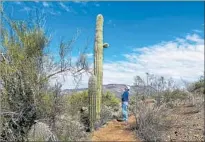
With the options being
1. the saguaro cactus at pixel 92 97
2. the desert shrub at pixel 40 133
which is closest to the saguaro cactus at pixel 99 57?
the saguaro cactus at pixel 92 97

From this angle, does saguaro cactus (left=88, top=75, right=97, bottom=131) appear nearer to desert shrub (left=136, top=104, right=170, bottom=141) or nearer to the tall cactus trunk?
the tall cactus trunk

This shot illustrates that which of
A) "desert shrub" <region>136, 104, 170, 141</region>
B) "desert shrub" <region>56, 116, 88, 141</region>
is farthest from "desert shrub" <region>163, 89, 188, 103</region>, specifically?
"desert shrub" <region>56, 116, 88, 141</region>

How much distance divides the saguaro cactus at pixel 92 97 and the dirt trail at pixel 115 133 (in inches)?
→ 18.0

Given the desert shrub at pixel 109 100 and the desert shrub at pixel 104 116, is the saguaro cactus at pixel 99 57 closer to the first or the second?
the desert shrub at pixel 104 116

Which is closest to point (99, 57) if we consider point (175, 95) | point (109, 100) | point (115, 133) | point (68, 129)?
point (115, 133)

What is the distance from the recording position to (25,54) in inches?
429

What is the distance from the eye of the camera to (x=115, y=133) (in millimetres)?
14125

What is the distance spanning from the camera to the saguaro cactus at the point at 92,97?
14388 millimetres

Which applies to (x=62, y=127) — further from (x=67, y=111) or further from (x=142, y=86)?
(x=142, y=86)

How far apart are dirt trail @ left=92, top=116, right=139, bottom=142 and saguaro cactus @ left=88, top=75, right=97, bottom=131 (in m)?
0.46

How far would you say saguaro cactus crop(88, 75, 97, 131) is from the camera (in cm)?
1439

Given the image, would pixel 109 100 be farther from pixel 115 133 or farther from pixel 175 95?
pixel 115 133

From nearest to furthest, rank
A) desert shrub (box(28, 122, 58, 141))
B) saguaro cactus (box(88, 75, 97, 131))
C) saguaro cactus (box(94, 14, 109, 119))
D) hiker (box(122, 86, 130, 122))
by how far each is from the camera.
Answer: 1. desert shrub (box(28, 122, 58, 141))
2. saguaro cactus (box(88, 75, 97, 131))
3. saguaro cactus (box(94, 14, 109, 119))
4. hiker (box(122, 86, 130, 122))

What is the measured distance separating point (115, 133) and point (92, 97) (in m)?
1.48
